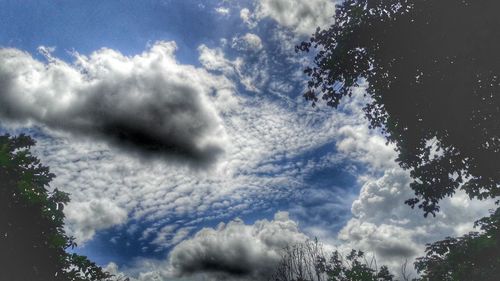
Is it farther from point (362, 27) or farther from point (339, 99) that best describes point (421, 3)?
point (339, 99)

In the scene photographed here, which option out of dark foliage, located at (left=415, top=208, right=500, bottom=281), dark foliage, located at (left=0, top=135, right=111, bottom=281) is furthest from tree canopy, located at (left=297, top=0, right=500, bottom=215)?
dark foliage, located at (left=0, top=135, right=111, bottom=281)

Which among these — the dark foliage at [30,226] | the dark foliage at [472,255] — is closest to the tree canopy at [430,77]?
the dark foliage at [472,255]

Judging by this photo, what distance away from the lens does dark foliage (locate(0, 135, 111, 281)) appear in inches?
261

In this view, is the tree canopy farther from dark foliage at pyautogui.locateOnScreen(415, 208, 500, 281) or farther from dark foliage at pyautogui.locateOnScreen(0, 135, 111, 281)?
dark foliage at pyautogui.locateOnScreen(0, 135, 111, 281)

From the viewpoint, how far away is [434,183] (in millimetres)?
13453

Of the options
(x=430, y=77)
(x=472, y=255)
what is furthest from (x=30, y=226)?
(x=472, y=255)

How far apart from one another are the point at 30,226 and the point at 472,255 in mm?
15196

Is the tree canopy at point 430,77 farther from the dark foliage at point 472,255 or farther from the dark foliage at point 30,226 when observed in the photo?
the dark foliage at point 30,226

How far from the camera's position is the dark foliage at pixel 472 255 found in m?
13.9

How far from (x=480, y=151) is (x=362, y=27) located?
18.5 ft

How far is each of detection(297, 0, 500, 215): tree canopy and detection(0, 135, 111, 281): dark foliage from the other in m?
9.27

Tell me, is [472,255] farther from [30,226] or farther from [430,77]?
[30,226]

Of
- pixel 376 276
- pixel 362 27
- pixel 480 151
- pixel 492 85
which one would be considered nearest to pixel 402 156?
pixel 480 151

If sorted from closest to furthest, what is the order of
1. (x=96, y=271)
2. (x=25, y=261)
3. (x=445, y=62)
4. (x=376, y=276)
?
1. (x=25, y=261)
2. (x=96, y=271)
3. (x=445, y=62)
4. (x=376, y=276)
